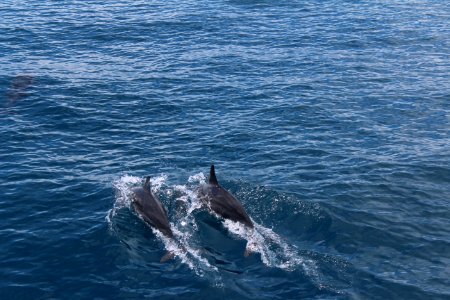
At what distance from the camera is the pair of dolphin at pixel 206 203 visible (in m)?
29.3

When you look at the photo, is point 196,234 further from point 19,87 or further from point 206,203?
point 19,87

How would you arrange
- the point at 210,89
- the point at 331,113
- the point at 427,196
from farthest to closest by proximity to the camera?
the point at 210,89 → the point at 331,113 → the point at 427,196

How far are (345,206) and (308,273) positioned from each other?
23.0 feet

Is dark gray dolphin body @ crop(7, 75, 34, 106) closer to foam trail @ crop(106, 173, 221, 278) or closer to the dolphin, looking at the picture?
foam trail @ crop(106, 173, 221, 278)

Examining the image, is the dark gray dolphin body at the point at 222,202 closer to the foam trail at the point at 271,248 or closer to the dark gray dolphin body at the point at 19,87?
the foam trail at the point at 271,248

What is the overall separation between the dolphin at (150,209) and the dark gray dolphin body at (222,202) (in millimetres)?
2474

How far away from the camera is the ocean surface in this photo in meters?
26.4

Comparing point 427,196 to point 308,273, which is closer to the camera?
point 308,273

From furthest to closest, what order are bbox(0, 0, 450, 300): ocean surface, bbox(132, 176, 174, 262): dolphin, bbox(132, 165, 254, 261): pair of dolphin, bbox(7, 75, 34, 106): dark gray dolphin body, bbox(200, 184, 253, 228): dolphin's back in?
bbox(7, 75, 34, 106): dark gray dolphin body < bbox(200, 184, 253, 228): dolphin's back < bbox(132, 165, 254, 261): pair of dolphin < bbox(132, 176, 174, 262): dolphin < bbox(0, 0, 450, 300): ocean surface

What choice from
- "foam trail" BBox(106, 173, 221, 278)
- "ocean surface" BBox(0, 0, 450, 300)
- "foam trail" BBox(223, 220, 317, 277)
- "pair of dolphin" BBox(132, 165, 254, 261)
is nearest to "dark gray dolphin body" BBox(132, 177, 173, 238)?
"pair of dolphin" BBox(132, 165, 254, 261)

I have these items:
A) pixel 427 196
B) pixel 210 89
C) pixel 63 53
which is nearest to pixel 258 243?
pixel 427 196

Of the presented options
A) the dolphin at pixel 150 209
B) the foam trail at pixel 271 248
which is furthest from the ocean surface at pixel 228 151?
the dolphin at pixel 150 209

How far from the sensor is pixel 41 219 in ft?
99.6

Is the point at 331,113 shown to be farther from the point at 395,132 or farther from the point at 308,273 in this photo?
the point at 308,273
